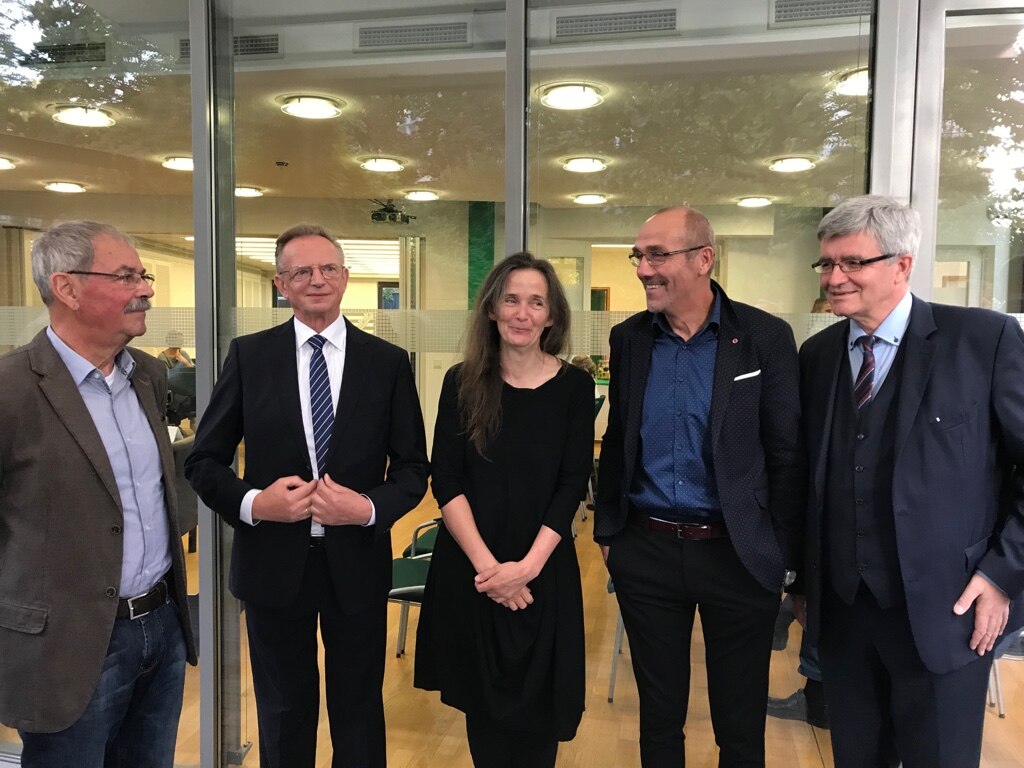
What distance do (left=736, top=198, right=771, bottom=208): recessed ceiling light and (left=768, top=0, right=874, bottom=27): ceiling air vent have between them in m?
0.64

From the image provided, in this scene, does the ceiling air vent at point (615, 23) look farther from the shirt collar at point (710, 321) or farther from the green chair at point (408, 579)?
the green chair at point (408, 579)

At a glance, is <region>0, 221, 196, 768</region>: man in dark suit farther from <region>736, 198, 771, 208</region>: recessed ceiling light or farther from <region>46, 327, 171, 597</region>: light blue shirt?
<region>736, 198, 771, 208</region>: recessed ceiling light

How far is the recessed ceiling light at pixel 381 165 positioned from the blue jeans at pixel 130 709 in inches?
70.0

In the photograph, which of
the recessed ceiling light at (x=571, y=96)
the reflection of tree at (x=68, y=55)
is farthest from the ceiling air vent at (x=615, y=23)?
the reflection of tree at (x=68, y=55)

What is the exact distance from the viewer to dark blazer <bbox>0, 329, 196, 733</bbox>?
146 centimetres

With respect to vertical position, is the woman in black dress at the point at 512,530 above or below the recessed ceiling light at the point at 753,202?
below

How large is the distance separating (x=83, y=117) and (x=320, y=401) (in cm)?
209

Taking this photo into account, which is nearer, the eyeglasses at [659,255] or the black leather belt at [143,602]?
the black leather belt at [143,602]

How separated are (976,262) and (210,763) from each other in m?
3.55

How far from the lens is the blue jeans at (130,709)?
5.00ft

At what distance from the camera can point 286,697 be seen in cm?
194

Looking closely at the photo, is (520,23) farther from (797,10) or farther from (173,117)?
(173,117)

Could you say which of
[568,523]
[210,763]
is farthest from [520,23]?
[210,763]

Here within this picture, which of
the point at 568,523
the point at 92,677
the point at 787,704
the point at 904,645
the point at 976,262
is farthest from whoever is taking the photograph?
the point at 787,704
